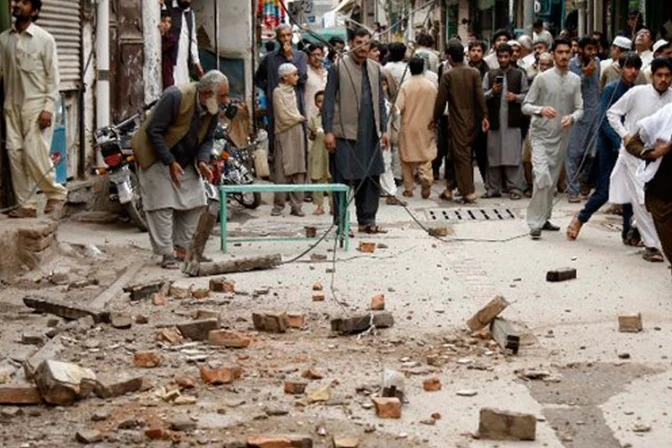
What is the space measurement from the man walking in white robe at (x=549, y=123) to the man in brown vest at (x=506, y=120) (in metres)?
3.55

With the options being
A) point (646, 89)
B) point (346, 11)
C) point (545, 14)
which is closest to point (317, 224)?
point (646, 89)

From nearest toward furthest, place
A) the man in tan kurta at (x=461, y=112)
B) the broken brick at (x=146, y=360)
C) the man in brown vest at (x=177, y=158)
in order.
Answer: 1. the broken brick at (x=146, y=360)
2. the man in brown vest at (x=177, y=158)
3. the man in tan kurta at (x=461, y=112)

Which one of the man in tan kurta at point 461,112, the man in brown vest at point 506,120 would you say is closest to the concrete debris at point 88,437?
the man in tan kurta at point 461,112

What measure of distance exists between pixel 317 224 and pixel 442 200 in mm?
3057

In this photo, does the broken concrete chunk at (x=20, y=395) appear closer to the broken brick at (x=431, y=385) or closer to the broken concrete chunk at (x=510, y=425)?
the broken brick at (x=431, y=385)

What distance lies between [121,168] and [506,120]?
5.90 meters

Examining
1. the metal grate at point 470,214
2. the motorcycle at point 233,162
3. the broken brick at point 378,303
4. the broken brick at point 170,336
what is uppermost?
the motorcycle at point 233,162

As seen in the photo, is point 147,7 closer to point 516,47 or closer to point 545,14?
point 516,47

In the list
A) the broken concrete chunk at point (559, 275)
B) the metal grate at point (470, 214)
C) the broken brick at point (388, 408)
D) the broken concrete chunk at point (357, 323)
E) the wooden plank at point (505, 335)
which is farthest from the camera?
the metal grate at point (470, 214)

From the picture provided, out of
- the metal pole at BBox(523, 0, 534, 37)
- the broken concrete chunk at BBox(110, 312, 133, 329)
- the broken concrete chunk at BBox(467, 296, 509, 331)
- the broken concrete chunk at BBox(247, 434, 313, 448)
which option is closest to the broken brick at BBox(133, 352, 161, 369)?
the broken concrete chunk at BBox(110, 312, 133, 329)

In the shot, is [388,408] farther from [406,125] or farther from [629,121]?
[406,125]

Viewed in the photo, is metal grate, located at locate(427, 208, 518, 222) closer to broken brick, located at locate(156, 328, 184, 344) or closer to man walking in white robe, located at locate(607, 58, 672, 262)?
man walking in white robe, located at locate(607, 58, 672, 262)

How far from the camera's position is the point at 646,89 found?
1227cm

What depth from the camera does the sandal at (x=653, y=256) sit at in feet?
39.5
